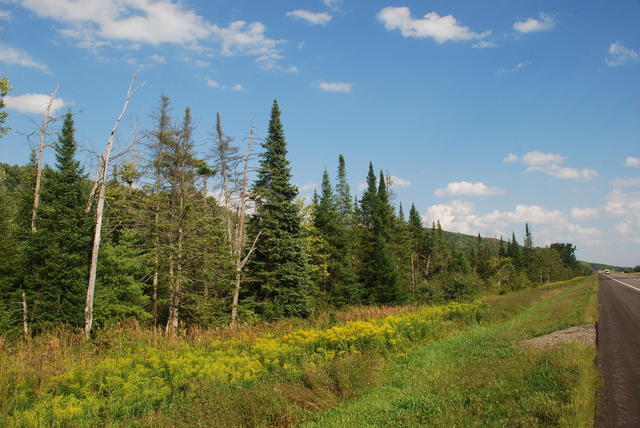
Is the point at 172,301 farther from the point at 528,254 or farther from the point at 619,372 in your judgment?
the point at 528,254

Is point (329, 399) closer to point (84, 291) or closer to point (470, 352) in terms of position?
point (470, 352)

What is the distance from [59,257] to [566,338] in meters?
22.0

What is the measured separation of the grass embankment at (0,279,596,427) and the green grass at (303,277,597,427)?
0.08 feet

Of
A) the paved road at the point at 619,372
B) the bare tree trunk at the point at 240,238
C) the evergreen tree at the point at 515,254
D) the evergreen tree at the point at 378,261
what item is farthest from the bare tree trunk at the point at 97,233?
the evergreen tree at the point at 515,254

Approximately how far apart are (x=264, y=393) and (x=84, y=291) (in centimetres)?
1565

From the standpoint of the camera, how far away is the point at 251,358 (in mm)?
8828

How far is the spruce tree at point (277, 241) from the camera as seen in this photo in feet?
75.2

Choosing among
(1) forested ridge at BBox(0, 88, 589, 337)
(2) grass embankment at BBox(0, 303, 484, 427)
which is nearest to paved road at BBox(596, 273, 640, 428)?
(2) grass embankment at BBox(0, 303, 484, 427)

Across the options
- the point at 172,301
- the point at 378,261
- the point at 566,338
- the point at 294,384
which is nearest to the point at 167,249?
the point at 172,301

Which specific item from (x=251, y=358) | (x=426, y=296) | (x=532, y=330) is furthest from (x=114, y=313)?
(x=426, y=296)

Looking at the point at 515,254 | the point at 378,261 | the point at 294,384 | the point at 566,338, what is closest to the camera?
the point at 294,384

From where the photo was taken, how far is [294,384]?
7.34 m

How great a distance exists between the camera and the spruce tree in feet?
75.2

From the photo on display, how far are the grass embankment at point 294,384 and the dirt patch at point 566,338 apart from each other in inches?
35.9
